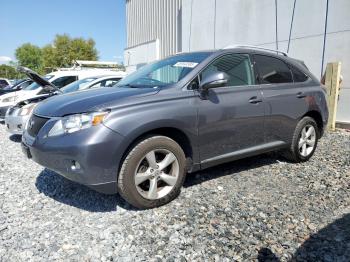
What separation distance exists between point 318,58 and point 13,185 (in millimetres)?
7136

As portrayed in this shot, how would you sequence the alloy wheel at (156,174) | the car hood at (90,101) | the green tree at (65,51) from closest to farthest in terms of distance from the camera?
the car hood at (90,101), the alloy wheel at (156,174), the green tree at (65,51)

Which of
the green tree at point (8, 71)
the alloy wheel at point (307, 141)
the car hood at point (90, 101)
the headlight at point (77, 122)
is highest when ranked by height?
the car hood at point (90, 101)

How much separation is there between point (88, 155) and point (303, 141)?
3435 mm

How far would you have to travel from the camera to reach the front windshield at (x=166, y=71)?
386 centimetres

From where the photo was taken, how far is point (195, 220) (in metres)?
3.23

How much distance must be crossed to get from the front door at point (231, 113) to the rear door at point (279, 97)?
0.53 ft

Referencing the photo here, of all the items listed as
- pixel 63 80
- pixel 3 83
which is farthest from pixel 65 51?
pixel 63 80

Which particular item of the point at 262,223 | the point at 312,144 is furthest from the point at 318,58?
the point at 262,223

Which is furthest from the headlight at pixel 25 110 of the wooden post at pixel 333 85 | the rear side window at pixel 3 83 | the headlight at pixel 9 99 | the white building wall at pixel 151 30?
the rear side window at pixel 3 83

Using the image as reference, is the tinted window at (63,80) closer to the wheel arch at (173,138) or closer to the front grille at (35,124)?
the front grille at (35,124)

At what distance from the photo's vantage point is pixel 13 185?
4.30m

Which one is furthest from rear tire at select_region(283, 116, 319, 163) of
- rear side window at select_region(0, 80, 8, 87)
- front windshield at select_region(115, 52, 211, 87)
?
rear side window at select_region(0, 80, 8, 87)

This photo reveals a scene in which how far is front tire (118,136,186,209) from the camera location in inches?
127

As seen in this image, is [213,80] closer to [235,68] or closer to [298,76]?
[235,68]
